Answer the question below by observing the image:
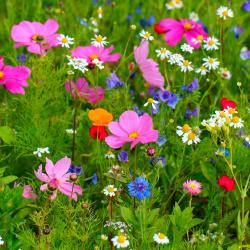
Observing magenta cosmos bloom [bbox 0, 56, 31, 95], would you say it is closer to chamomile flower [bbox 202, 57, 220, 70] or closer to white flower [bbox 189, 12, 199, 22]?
chamomile flower [bbox 202, 57, 220, 70]

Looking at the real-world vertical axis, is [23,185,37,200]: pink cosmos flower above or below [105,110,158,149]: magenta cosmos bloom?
below

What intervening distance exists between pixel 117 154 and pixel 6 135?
1.18 ft

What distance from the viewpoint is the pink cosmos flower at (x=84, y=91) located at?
2.27 meters

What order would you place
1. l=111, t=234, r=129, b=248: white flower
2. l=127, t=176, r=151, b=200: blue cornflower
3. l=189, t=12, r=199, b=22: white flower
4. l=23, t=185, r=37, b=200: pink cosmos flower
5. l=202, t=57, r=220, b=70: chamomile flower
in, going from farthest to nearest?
l=189, t=12, r=199, b=22: white flower, l=202, t=57, r=220, b=70: chamomile flower, l=23, t=185, r=37, b=200: pink cosmos flower, l=127, t=176, r=151, b=200: blue cornflower, l=111, t=234, r=129, b=248: white flower

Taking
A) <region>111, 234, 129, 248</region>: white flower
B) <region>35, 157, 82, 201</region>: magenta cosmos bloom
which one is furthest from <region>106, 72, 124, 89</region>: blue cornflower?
<region>111, 234, 129, 248</region>: white flower

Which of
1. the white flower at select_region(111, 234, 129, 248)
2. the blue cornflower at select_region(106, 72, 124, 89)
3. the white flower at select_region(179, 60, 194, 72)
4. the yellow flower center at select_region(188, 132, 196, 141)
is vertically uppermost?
the white flower at select_region(179, 60, 194, 72)

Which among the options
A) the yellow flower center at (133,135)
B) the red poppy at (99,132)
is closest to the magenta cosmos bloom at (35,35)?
the red poppy at (99,132)

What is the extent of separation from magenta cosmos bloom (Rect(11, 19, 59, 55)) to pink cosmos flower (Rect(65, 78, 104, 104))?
0.51ft

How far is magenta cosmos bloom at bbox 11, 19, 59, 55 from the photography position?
7.67ft

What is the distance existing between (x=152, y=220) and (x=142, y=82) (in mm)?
1095

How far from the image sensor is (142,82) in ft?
9.25

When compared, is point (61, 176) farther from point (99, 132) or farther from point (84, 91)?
point (84, 91)

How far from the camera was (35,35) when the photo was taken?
2.43 m

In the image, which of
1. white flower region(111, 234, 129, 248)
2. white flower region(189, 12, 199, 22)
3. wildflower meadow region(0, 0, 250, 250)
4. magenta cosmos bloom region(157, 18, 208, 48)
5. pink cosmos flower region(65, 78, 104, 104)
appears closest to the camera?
white flower region(111, 234, 129, 248)
